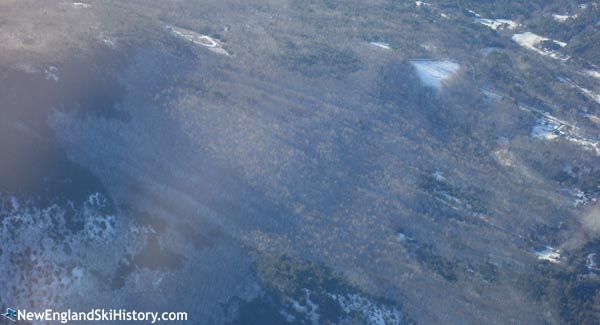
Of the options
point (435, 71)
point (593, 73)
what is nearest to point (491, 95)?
point (435, 71)

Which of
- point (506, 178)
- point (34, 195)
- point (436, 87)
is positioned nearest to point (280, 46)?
point (436, 87)

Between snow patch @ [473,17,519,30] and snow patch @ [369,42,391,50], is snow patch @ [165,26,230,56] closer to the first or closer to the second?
snow patch @ [369,42,391,50]

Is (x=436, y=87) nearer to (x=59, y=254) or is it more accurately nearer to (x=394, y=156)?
(x=394, y=156)

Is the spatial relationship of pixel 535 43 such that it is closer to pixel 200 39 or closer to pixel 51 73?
pixel 200 39

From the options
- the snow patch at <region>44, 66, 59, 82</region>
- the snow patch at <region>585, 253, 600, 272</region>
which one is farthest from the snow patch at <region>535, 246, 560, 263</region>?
the snow patch at <region>44, 66, 59, 82</region>

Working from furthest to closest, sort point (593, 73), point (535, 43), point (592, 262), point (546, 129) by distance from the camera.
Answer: point (535, 43), point (593, 73), point (546, 129), point (592, 262)

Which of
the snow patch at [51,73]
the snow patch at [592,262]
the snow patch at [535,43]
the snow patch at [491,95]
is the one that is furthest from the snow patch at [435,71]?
the snow patch at [51,73]

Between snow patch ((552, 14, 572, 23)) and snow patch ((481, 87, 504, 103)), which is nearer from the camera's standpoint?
snow patch ((481, 87, 504, 103))

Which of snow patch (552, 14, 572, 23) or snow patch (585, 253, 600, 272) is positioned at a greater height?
snow patch (552, 14, 572, 23)
